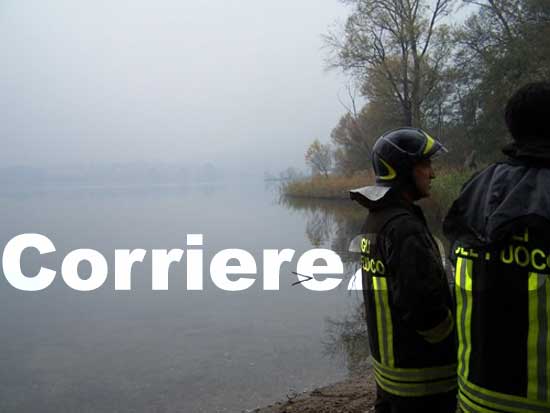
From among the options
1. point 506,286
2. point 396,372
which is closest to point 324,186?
point 396,372

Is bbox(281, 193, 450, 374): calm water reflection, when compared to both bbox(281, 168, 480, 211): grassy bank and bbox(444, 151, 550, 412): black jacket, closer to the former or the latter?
bbox(281, 168, 480, 211): grassy bank

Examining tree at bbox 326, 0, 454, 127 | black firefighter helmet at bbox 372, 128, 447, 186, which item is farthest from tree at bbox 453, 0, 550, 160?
black firefighter helmet at bbox 372, 128, 447, 186

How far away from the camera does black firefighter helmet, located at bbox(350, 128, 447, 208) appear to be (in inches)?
88.4

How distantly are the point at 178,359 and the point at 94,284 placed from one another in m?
5.32

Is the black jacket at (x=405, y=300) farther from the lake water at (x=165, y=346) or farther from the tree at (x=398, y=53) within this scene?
the tree at (x=398, y=53)

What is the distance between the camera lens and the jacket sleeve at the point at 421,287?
6.28 ft

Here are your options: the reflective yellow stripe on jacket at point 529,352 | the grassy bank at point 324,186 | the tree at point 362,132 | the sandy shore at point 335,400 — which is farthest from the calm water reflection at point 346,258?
the tree at point 362,132

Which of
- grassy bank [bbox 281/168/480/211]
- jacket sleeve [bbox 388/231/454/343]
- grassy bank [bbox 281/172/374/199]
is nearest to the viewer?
jacket sleeve [bbox 388/231/454/343]

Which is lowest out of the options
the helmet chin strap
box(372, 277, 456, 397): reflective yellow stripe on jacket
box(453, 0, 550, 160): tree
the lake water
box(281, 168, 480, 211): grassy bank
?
the lake water

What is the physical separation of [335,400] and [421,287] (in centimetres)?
268

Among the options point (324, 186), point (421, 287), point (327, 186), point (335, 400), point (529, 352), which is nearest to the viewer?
point (529, 352)

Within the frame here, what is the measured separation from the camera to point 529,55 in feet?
51.1

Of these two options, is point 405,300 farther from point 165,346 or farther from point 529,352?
point 165,346

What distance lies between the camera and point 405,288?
6.34 ft
